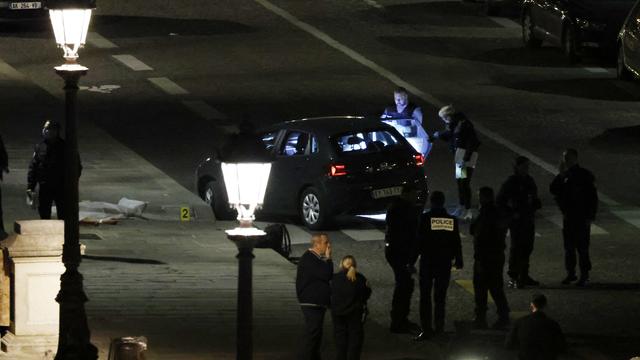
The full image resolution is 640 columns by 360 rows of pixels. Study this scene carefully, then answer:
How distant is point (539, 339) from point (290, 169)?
9860 mm

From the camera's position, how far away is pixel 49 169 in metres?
24.5

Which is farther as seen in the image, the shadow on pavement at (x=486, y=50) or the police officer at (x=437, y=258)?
the shadow on pavement at (x=486, y=50)

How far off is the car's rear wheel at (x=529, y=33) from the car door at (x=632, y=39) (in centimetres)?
446

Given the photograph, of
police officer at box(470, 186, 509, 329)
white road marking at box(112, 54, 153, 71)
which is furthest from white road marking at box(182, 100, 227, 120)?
police officer at box(470, 186, 509, 329)

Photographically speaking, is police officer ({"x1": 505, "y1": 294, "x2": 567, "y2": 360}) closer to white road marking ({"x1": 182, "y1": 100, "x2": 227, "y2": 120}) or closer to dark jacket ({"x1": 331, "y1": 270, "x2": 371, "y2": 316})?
dark jacket ({"x1": 331, "y1": 270, "x2": 371, "y2": 316})

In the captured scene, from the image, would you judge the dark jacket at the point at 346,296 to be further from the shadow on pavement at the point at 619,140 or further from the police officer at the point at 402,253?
the shadow on pavement at the point at 619,140

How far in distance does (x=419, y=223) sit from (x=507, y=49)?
758 inches

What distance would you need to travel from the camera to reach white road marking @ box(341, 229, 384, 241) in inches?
1014

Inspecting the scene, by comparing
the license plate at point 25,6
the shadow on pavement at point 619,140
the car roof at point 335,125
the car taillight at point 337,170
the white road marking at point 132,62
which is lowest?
the car taillight at point 337,170

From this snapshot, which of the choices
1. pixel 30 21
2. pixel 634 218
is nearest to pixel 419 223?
pixel 634 218

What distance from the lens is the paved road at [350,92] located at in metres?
25.8

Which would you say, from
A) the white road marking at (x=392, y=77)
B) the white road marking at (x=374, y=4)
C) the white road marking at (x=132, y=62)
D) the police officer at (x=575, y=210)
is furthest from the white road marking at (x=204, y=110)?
the police officer at (x=575, y=210)

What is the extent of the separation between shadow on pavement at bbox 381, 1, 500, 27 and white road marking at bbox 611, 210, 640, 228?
1576 centimetres

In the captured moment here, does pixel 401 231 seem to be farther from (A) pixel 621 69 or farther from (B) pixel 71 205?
(A) pixel 621 69
